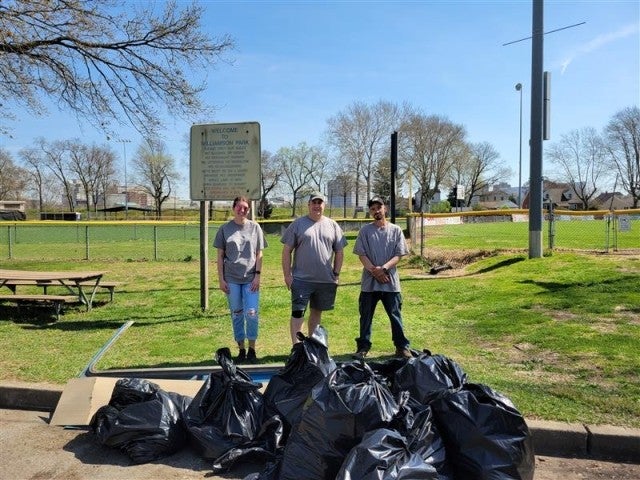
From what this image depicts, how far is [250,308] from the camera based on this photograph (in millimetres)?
5727

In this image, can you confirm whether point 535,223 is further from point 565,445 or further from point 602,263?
point 565,445

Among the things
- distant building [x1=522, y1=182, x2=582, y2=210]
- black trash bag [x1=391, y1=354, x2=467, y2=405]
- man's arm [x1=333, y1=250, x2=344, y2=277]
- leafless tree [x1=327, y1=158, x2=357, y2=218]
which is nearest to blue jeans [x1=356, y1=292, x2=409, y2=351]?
man's arm [x1=333, y1=250, x2=344, y2=277]

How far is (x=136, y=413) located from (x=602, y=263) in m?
9.83

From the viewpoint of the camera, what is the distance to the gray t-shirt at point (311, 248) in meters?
5.49

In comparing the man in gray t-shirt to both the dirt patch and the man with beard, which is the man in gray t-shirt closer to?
the man with beard

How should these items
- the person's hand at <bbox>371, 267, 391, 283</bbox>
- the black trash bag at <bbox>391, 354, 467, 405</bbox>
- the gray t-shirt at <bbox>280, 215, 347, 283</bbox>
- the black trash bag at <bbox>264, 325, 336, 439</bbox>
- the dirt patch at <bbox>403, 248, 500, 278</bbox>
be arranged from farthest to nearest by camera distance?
the dirt patch at <bbox>403, 248, 500, 278</bbox>, the person's hand at <bbox>371, 267, 391, 283</bbox>, the gray t-shirt at <bbox>280, 215, 347, 283</bbox>, the black trash bag at <bbox>264, 325, 336, 439</bbox>, the black trash bag at <bbox>391, 354, 467, 405</bbox>

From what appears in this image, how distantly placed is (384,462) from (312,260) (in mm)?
2980

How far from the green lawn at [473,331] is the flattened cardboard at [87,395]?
79cm

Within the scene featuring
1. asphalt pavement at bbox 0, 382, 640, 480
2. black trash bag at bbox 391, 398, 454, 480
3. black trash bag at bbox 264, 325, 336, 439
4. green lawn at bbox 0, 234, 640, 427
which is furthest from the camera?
green lawn at bbox 0, 234, 640, 427

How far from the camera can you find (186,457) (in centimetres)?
377

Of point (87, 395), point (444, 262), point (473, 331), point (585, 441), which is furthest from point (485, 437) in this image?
point (444, 262)

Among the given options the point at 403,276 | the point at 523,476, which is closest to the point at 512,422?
the point at 523,476

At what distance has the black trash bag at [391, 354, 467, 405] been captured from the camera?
142 inches

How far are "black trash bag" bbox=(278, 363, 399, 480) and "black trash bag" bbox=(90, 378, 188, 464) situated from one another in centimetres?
101
